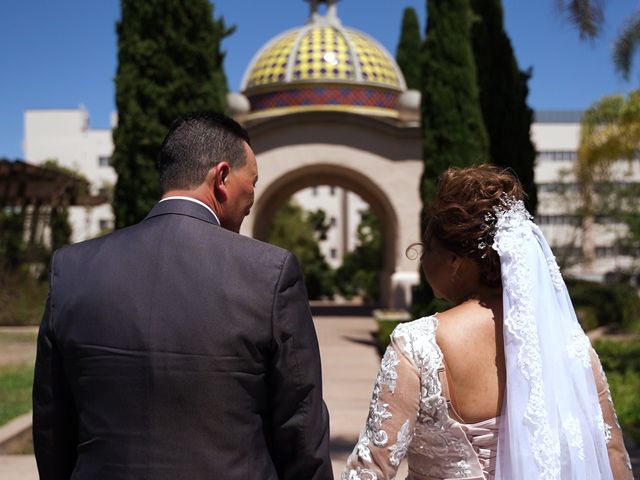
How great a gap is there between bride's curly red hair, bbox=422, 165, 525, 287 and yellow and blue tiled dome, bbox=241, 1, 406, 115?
735 inches

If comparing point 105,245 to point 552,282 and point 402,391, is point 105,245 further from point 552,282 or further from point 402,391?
point 552,282

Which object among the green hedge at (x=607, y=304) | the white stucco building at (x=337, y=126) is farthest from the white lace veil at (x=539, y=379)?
the white stucco building at (x=337, y=126)

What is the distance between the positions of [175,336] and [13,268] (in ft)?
62.3

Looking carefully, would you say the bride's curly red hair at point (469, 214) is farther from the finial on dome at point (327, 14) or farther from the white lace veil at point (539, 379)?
the finial on dome at point (327, 14)

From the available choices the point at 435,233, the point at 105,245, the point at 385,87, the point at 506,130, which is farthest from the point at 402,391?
the point at 385,87

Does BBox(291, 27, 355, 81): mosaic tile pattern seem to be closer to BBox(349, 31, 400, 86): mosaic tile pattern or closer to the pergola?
BBox(349, 31, 400, 86): mosaic tile pattern

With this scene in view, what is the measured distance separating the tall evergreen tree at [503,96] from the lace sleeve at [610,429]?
1182cm

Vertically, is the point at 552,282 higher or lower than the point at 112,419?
higher

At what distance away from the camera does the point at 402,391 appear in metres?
2.39

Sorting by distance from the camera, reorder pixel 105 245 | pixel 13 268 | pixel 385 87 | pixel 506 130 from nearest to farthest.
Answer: pixel 105 245
pixel 506 130
pixel 13 268
pixel 385 87

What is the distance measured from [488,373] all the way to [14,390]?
27.8 ft

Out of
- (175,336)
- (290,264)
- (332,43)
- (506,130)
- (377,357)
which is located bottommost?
(377,357)

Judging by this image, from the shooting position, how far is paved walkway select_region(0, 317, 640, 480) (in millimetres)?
6215

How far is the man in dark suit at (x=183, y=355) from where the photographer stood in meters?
2.14
